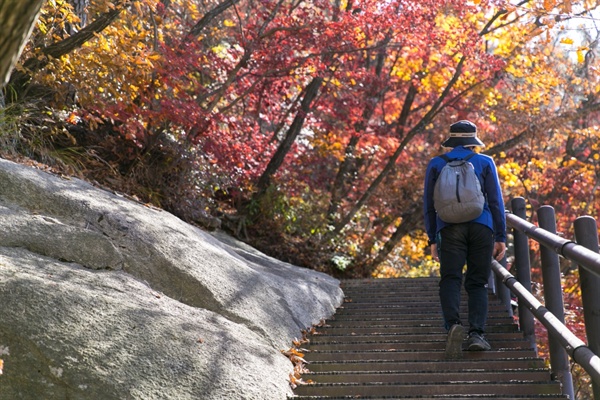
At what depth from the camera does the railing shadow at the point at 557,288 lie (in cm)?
399

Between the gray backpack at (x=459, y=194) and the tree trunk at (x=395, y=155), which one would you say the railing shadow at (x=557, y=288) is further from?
the tree trunk at (x=395, y=155)

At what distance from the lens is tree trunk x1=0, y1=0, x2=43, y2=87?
225 centimetres

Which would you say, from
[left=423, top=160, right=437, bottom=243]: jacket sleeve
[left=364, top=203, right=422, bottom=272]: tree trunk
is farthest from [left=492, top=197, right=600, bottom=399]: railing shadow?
[left=364, top=203, right=422, bottom=272]: tree trunk

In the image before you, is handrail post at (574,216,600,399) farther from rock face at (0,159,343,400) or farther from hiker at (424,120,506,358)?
rock face at (0,159,343,400)

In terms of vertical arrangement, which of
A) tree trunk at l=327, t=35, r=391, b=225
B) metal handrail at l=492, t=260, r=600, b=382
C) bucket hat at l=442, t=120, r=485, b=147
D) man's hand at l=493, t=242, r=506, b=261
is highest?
tree trunk at l=327, t=35, r=391, b=225

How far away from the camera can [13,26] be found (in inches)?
89.7

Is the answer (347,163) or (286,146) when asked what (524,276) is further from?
(347,163)

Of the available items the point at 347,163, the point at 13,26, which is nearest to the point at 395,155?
the point at 347,163

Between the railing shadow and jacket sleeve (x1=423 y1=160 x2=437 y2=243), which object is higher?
jacket sleeve (x1=423 y1=160 x2=437 y2=243)

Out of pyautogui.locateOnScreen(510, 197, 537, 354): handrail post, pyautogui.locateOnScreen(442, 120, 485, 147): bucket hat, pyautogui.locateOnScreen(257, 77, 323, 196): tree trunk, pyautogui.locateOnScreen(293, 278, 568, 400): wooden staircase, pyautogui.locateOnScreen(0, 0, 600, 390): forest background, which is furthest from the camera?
pyautogui.locateOnScreen(257, 77, 323, 196): tree trunk

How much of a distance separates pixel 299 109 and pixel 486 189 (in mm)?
6340

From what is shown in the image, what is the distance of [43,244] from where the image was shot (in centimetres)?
521

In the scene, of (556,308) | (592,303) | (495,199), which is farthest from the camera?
(495,199)

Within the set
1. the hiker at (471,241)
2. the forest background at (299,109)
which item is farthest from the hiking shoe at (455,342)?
the forest background at (299,109)
